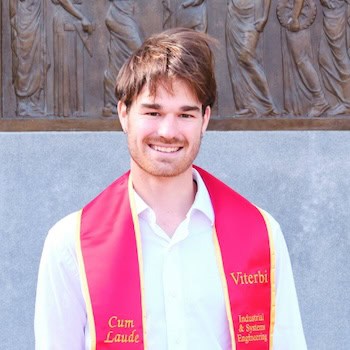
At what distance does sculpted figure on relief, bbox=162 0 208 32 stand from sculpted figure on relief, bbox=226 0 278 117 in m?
0.19

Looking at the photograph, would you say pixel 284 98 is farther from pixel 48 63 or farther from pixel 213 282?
pixel 213 282

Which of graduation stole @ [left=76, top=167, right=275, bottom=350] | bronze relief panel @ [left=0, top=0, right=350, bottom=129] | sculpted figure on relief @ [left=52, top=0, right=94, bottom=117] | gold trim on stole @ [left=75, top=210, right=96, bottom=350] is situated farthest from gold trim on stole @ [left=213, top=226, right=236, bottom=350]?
sculpted figure on relief @ [left=52, top=0, right=94, bottom=117]

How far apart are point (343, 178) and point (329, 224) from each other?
33cm

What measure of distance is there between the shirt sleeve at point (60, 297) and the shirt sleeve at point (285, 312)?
51 cm

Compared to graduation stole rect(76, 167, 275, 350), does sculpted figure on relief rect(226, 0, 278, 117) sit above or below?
above

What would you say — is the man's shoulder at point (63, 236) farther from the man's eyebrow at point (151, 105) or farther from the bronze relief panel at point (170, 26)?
the bronze relief panel at point (170, 26)

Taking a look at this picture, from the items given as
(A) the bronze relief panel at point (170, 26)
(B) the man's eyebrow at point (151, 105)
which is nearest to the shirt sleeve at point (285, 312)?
(B) the man's eyebrow at point (151, 105)

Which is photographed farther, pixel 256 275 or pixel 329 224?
pixel 329 224

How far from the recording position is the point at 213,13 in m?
6.30

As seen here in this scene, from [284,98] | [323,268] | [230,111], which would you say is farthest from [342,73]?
[323,268]

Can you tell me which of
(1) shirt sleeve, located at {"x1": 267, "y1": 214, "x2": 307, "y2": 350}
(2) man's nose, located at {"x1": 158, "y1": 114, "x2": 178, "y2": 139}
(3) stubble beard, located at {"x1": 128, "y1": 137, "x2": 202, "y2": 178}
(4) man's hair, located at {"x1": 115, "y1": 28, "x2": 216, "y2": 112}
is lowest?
(1) shirt sleeve, located at {"x1": 267, "y1": 214, "x2": 307, "y2": 350}

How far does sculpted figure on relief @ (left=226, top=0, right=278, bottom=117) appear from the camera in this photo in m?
6.21

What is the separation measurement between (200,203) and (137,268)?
0.79ft

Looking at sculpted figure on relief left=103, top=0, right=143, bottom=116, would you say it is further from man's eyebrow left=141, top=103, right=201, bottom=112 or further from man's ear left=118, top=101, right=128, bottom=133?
man's eyebrow left=141, top=103, right=201, bottom=112
